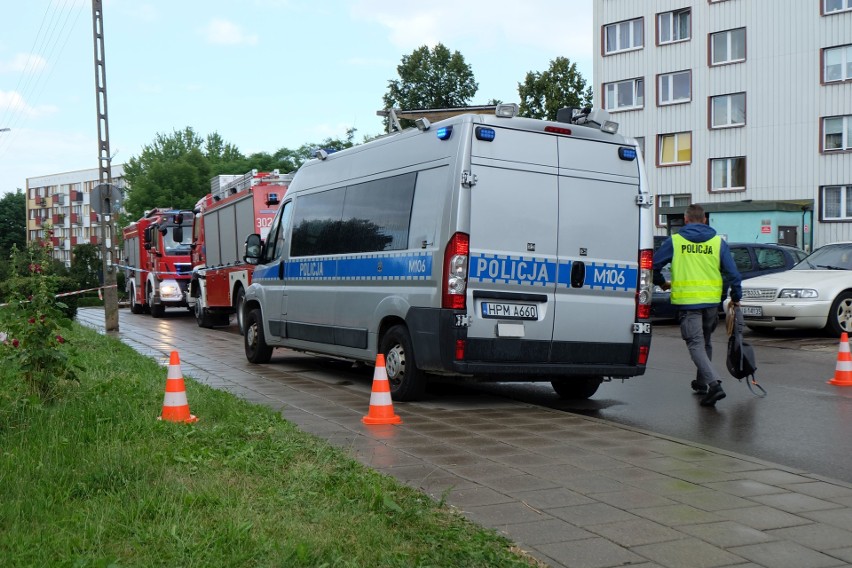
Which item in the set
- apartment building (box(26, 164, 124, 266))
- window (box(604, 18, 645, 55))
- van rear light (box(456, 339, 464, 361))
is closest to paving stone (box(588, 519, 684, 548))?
van rear light (box(456, 339, 464, 361))

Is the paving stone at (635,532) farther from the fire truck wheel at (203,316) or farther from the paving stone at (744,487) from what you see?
the fire truck wheel at (203,316)

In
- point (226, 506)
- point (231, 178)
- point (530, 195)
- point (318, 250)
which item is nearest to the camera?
point (226, 506)

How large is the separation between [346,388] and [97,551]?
21.3 feet

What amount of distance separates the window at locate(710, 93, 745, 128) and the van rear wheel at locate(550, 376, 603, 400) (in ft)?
114

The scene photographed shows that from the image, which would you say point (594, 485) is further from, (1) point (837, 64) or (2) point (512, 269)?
(1) point (837, 64)

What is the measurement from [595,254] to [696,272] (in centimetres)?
124

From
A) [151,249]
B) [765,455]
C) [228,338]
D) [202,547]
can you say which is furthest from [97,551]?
[151,249]

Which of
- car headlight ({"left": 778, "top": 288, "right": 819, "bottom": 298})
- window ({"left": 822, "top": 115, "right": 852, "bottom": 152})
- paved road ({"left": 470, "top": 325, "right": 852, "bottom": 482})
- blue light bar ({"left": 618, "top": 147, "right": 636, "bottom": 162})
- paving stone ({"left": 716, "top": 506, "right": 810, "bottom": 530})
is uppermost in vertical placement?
window ({"left": 822, "top": 115, "right": 852, "bottom": 152})

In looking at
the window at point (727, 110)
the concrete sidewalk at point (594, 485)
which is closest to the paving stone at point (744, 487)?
the concrete sidewalk at point (594, 485)

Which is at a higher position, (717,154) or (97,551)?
(717,154)

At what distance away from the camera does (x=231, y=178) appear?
23.0 m

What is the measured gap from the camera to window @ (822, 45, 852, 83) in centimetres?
3825

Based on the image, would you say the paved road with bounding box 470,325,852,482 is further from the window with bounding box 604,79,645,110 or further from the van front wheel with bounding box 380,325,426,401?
the window with bounding box 604,79,645,110

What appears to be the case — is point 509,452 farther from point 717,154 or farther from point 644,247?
point 717,154
